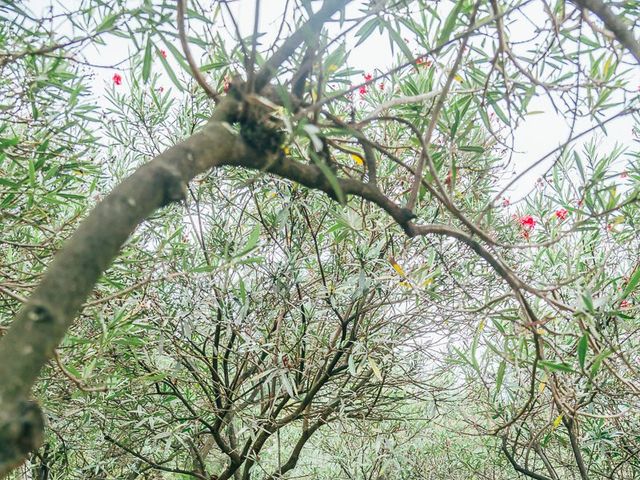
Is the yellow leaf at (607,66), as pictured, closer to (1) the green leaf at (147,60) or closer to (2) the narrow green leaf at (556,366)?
(2) the narrow green leaf at (556,366)

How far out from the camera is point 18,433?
1.42 feet

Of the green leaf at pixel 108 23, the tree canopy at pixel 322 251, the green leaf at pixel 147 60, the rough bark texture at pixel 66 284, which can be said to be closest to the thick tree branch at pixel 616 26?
the tree canopy at pixel 322 251

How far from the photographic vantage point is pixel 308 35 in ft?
2.38

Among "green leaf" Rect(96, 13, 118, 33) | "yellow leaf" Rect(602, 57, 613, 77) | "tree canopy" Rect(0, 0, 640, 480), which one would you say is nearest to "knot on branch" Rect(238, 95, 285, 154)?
"tree canopy" Rect(0, 0, 640, 480)

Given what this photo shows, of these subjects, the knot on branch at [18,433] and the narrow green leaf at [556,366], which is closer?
the knot on branch at [18,433]

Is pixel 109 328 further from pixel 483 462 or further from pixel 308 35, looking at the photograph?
pixel 483 462

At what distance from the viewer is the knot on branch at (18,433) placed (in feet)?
1.40

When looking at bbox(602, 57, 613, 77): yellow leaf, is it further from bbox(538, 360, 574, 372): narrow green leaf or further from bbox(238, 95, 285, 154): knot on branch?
bbox(238, 95, 285, 154): knot on branch

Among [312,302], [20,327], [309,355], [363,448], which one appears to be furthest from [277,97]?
[363,448]

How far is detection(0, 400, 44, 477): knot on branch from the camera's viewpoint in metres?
0.43

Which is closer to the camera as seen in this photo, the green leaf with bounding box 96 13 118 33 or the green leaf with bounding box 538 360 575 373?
the green leaf with bounding box 538 360 575 373

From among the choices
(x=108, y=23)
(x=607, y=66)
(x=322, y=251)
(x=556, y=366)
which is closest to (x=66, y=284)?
(x=556, y=366)

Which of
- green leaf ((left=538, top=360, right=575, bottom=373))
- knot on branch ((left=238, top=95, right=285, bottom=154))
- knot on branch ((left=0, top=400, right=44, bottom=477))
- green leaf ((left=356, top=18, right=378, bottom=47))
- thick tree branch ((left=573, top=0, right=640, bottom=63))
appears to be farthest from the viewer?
green leaf ((left=356, top=18, right=378, bottom=47))

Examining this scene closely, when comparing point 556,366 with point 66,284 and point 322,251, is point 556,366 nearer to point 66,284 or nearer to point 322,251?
point 66,284
